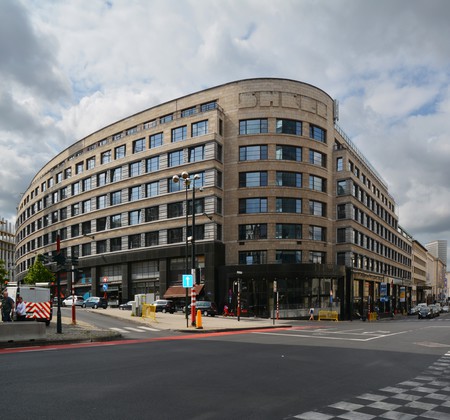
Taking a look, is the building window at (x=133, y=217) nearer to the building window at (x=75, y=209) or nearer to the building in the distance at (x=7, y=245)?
the building window at (x=75, y=209)

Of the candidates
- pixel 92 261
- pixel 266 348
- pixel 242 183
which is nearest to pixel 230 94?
pixel 242 183

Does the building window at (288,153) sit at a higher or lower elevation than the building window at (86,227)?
higher

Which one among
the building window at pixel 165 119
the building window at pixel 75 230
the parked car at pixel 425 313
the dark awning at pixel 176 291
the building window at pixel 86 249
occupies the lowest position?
the parked car at pixel 425 313

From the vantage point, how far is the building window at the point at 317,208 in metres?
53.6

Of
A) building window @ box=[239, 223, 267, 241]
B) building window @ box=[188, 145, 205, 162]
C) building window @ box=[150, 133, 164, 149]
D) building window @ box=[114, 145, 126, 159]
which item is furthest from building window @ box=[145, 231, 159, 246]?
building window @ box=[114, 145, 126, 159]

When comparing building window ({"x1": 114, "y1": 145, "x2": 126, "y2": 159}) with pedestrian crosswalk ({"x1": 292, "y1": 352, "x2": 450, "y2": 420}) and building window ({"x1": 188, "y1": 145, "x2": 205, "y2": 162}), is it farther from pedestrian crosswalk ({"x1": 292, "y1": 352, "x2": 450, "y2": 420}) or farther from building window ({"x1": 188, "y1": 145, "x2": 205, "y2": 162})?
pedestrian crosswalk ({"x1": 292, "y1": 352, "x2": 450, "y2": 420})

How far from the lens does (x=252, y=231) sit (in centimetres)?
5153

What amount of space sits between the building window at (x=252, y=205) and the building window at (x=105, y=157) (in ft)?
70.8

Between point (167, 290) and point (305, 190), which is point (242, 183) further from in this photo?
point (167, 290)

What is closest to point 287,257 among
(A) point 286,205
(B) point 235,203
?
(A) point 286,205

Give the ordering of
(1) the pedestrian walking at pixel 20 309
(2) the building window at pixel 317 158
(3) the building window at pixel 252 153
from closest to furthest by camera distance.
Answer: (1) the pedestrian walking at pixel 20 309 → (3) the building window at pixel 252 153 → (2) the building window at pixel 317 158

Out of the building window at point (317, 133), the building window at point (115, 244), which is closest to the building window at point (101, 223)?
the building window at point (115, 244)

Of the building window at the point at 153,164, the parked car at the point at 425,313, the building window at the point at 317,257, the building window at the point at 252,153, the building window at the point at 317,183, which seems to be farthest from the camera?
the parked car at the point at 425,313

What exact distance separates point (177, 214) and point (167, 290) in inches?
333
